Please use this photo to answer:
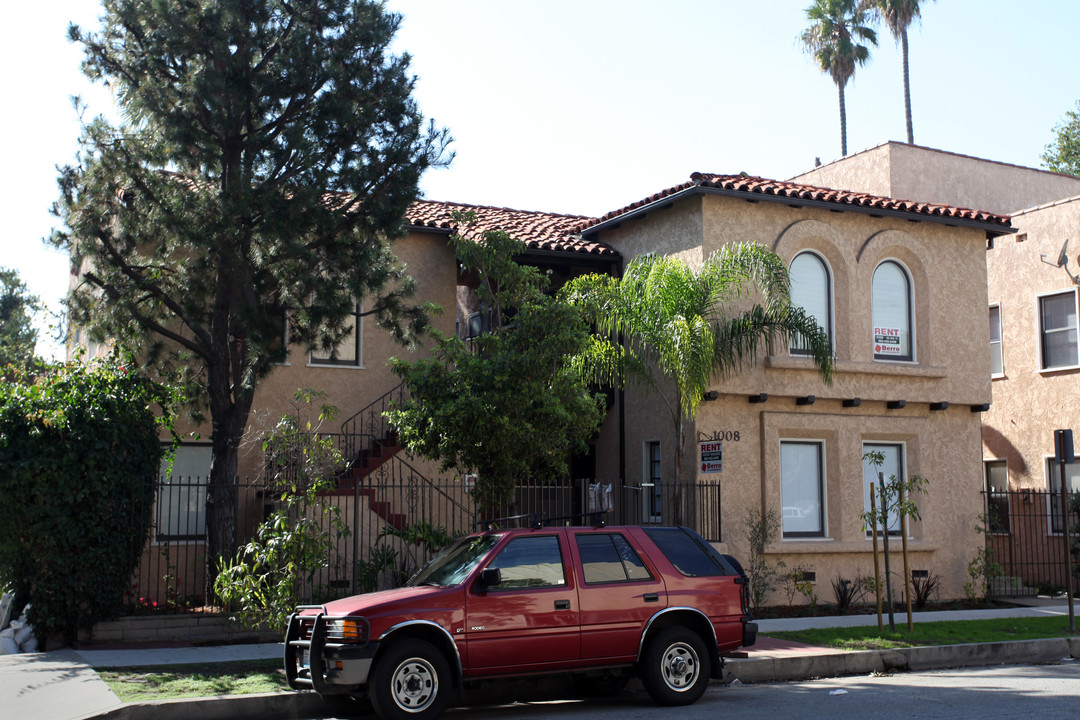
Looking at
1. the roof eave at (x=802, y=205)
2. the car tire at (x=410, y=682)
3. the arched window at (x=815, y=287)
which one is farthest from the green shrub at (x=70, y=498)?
the arched window at (x=815, y=287)

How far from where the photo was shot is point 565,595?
9.19m

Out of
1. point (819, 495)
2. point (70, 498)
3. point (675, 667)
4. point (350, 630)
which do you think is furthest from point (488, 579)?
point (819, 495)

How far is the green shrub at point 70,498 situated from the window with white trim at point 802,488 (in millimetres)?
10068

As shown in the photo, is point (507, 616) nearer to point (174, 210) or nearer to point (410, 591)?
point (410, 591)

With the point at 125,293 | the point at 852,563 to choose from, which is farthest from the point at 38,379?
the point at 852,563

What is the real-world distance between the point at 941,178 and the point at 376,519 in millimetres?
16506

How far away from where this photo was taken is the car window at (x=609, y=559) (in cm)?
944

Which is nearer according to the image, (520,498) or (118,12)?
(118,12)

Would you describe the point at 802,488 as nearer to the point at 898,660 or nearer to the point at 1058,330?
the point at 898,660

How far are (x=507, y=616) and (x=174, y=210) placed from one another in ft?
24.1

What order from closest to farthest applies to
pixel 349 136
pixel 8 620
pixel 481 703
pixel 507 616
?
pixel 507 616 → pixel 481 703 → pixel 8 620 → pixel 349 136

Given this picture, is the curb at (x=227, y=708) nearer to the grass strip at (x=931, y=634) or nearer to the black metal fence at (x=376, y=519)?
the black metal fence at (x=376, y=519)

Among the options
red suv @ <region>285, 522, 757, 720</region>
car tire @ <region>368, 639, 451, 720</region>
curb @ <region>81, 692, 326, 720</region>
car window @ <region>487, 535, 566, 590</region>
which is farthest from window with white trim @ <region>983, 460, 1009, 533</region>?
curb @ <region>81, 692, 326, 720</region>

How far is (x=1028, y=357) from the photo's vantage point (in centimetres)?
2175
